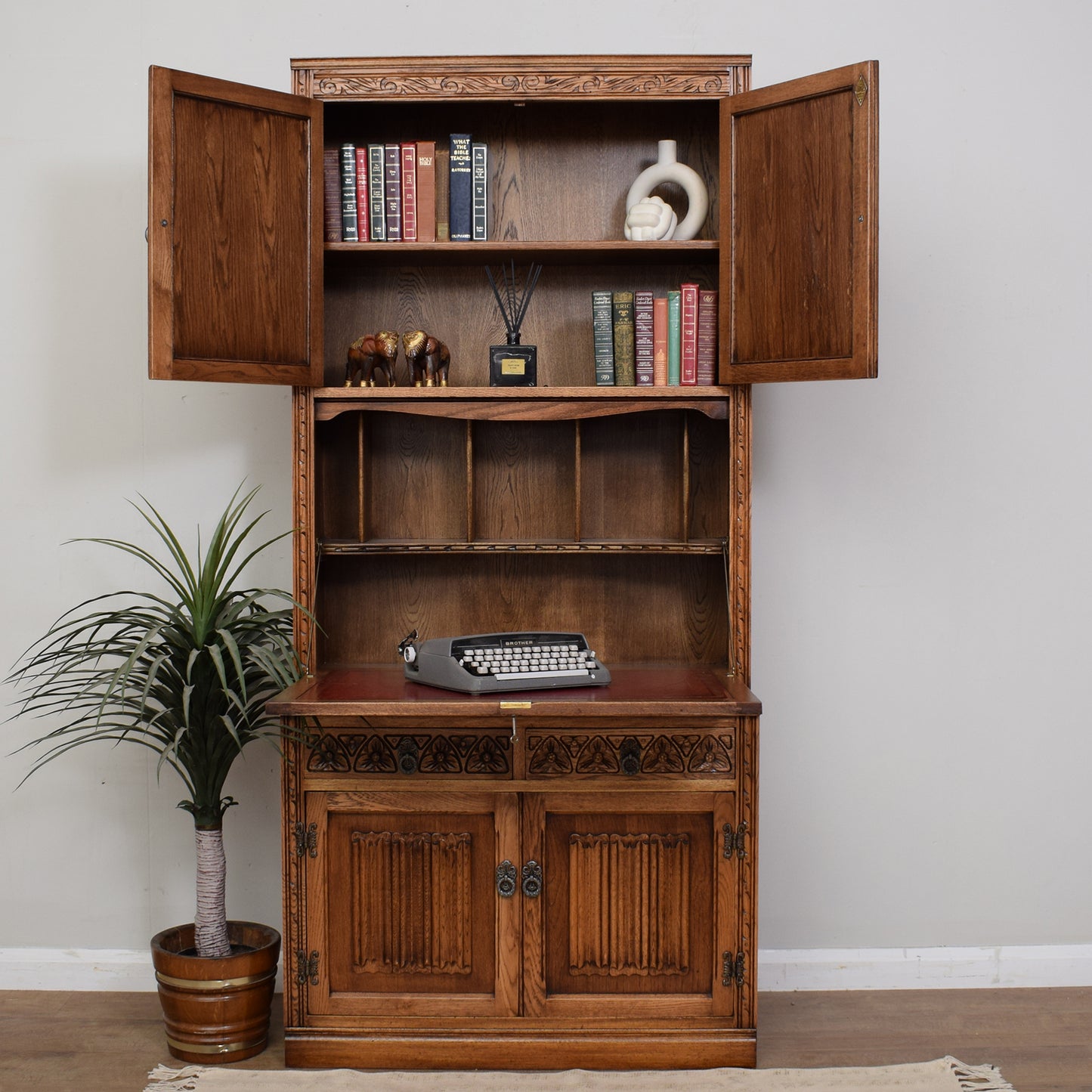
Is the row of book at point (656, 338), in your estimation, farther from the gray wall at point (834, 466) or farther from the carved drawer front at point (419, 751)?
the carved drawer front at point (419, 751)

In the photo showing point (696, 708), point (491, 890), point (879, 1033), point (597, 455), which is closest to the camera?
point (696, 708)

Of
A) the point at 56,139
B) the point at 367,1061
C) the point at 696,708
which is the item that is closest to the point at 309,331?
the point at 56,139

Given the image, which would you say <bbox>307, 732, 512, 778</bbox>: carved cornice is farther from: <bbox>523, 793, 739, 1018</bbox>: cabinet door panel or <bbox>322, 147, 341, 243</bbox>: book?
<bbox>322, 147, 341, 243</bbox>: book

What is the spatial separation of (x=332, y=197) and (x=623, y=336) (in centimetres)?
87

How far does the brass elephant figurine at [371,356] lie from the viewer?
121 inches

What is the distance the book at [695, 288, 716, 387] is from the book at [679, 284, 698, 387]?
0.01 m

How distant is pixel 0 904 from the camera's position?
3.43 m

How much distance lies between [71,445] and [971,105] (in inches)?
114

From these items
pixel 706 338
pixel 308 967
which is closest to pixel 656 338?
pixel 706 338

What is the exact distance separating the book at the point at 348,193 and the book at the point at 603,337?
682 mm

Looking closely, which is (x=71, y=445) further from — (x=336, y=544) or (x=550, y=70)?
(x=550, y=70)

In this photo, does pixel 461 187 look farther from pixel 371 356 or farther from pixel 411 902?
pixel 411 902

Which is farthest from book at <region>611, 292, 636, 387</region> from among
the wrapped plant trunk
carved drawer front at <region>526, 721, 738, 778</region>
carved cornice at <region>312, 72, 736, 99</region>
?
the wrapped plant trunk

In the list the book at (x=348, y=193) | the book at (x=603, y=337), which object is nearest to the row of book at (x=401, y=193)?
the book at (x=348, y=193)
